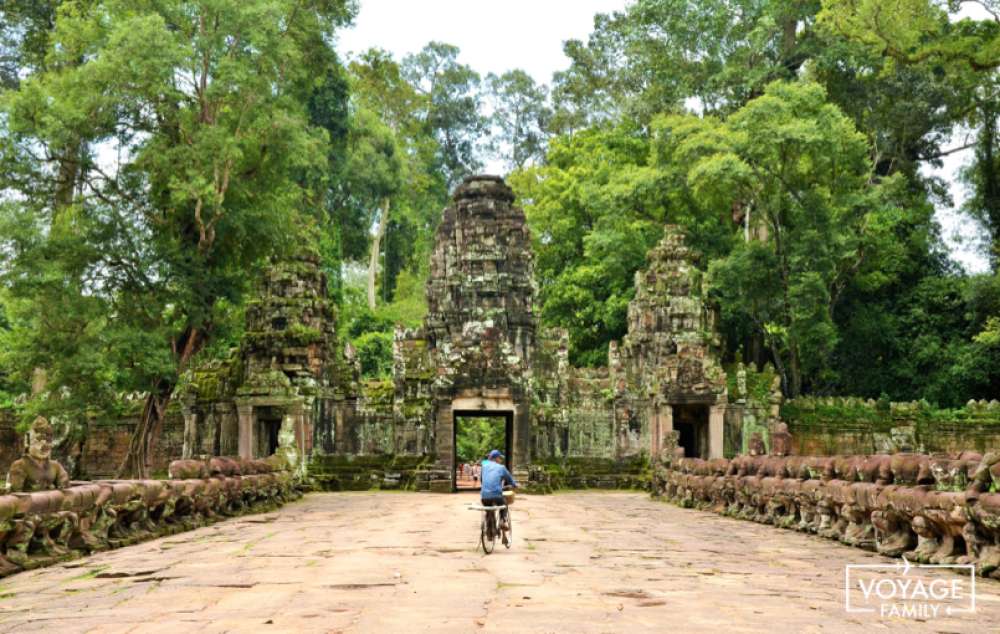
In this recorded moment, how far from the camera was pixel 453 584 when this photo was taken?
9227 mm

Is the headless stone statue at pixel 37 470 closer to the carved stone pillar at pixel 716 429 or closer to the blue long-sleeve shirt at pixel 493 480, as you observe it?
the blue long-sleeve shirt at pixel 493 480

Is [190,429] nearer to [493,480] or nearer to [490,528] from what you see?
[493,480]

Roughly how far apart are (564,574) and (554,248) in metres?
34.2

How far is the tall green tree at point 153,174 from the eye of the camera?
2434 centimetres

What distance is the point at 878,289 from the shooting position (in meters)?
39.9

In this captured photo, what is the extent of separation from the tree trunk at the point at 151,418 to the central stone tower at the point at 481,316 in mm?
6276

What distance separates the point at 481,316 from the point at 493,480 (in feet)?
55.1

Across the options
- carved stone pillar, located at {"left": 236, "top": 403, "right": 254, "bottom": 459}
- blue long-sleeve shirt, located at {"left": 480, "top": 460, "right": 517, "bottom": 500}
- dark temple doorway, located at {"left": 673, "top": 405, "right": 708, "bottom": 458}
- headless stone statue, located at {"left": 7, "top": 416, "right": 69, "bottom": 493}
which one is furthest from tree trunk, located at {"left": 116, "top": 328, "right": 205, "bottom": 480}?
blue long-sleeve shirt, located at {"left": 480, "top": 460, "right": 517, "bottom": 500}

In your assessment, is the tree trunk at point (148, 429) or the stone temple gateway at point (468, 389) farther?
the stone temple gateway at point (468, 389)

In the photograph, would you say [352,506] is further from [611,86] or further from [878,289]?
[611,86]

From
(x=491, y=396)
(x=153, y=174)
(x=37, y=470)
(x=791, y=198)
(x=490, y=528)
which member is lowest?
(x=490, y=528)

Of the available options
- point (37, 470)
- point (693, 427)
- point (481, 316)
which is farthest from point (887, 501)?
point (693, 427)

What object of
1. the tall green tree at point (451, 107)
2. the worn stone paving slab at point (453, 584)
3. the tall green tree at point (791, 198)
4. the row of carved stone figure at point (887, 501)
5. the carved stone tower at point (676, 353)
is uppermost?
the tall green tree at point (451, 107)

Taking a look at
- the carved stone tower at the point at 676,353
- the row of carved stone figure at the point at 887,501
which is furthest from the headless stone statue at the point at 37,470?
the carved stone tower at the point at 676,353
